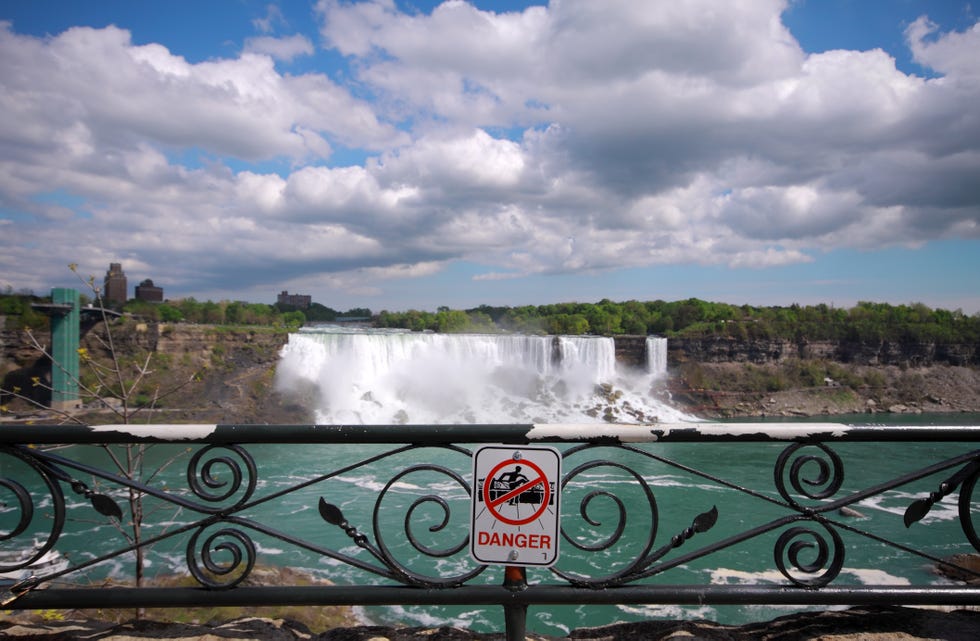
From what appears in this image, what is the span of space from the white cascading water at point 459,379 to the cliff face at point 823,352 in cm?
775

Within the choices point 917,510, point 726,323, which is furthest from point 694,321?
point 917,510

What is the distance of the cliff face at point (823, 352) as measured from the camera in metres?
51.8

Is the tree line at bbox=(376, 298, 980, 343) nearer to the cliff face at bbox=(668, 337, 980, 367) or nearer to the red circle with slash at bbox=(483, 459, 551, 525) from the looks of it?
the cliff face at bbox=(668, 337, 980, 367)

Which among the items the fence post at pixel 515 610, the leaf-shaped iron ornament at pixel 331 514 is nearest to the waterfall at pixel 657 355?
the fence post at pixel 515 610

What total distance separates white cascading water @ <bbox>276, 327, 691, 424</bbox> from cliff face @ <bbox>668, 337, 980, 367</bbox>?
7.75 metres

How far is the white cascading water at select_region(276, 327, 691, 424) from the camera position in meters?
36.7

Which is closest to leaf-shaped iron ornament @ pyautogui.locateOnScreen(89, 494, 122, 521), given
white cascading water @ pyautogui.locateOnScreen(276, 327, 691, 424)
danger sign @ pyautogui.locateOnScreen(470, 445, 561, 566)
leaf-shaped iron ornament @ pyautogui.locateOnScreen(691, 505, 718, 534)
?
danger sign @ pyautogui.locateOnScreen(470, 445, 561, 566)

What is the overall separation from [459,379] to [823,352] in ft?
121

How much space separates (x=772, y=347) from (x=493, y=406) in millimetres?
29156

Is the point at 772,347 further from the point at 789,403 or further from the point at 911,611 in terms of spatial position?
the point at 911,611

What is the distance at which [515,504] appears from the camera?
1.82m

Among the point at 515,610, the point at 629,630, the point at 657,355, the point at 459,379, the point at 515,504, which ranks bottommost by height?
the point at 459,379

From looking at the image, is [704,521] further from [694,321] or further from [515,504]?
[694,321]

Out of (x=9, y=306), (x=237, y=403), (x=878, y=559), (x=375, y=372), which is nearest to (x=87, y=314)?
(x=9, y=306)
